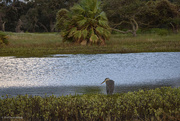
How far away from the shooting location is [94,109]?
21.9ft

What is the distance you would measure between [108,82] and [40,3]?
57925 millimetres

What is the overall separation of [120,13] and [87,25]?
1168 centimetres

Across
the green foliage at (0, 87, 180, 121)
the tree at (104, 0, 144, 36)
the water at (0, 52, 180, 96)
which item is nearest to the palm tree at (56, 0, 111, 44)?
the water at (0, 52, 180, 96)

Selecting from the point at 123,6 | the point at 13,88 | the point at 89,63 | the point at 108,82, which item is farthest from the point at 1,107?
the point at 123,6

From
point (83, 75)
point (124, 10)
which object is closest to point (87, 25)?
point (124, 10)

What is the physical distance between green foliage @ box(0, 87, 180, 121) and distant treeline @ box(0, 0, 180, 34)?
3265cm

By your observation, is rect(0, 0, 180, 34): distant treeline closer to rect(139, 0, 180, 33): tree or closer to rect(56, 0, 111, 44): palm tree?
rect(139, 0, 180, 33): tree

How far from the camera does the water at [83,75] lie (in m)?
11.4

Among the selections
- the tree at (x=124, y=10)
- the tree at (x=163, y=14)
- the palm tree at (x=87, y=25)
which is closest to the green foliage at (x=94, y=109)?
the palm tree at (x=87, y=25)

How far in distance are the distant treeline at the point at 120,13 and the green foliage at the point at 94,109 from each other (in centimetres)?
3265

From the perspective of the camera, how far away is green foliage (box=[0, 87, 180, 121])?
663 centimetres

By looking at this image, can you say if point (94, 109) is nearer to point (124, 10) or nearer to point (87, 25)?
point (87, 25)

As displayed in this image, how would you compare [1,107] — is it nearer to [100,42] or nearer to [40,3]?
[100,42]

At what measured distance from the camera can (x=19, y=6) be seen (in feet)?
223
